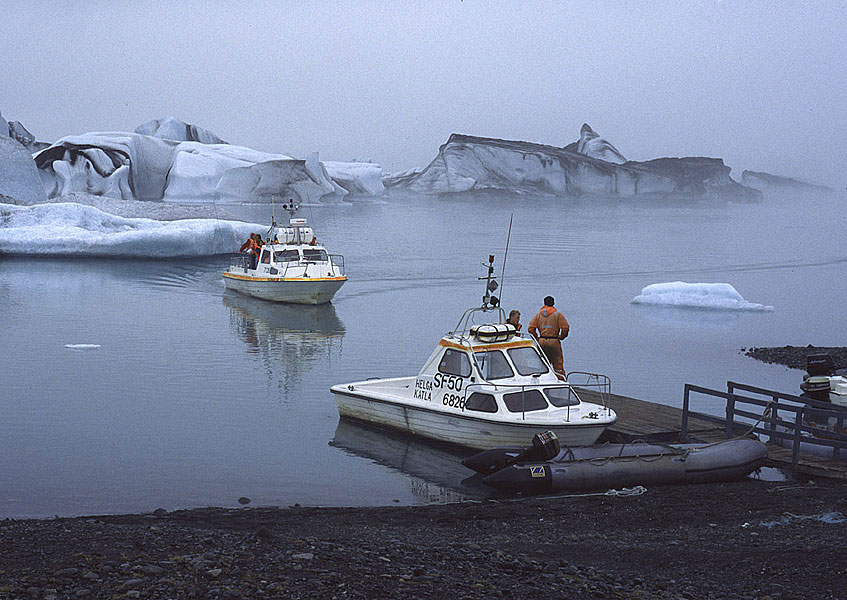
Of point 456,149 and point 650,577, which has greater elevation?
point 456,149

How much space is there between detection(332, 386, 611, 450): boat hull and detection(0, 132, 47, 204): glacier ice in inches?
1289

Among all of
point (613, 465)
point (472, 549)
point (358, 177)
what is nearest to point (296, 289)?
point (613, 465)

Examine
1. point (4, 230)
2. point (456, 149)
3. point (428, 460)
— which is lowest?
point (428, 460)

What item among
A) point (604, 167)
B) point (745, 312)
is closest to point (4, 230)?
point (745, 312)

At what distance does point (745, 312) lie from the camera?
25.7 metres

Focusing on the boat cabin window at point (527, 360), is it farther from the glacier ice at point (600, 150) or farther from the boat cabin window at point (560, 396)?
the glacier ice at point (600, 150)

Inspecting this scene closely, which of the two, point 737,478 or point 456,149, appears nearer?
point 737,478

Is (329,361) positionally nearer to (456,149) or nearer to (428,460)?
(428,460)

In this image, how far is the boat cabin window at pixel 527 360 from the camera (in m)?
11.7

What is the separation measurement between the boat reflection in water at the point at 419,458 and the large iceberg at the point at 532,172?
89188 mm

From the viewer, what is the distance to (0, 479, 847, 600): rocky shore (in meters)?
5.75

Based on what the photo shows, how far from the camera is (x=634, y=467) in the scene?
9930 mm

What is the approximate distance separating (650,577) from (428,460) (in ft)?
16.8

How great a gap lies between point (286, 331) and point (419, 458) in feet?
35.3
